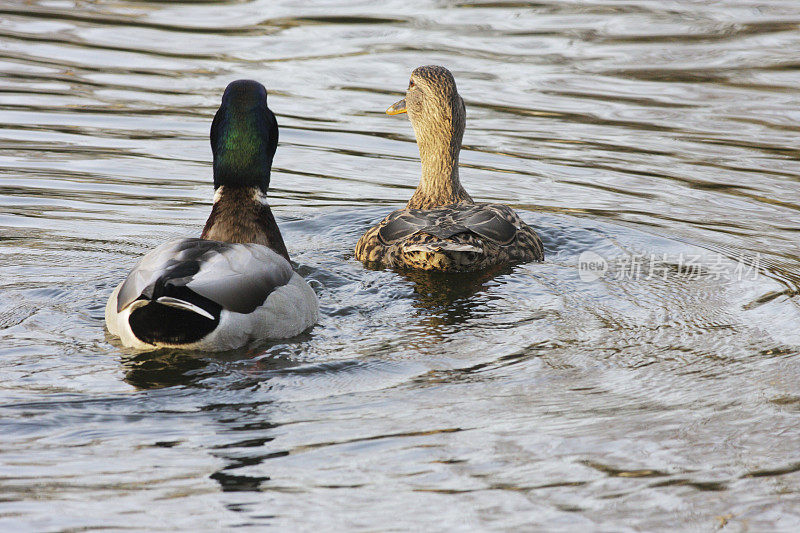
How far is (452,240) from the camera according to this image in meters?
7.70

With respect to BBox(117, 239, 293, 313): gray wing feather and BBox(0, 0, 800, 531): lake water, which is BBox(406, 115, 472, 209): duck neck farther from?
BBox(117, 239, 293, 313): gray wing feather

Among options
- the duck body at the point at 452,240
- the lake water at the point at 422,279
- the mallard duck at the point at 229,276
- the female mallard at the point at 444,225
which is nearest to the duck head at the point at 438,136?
the female mallard at the point at 444,225

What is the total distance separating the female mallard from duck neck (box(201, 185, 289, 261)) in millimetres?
1057

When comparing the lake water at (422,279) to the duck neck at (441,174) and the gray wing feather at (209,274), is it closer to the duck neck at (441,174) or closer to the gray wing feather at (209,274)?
the gray wing feather at (209,274)

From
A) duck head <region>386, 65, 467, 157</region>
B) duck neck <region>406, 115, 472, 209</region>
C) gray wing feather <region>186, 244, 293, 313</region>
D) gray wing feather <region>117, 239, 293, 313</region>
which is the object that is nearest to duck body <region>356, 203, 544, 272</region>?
duck neck <region>406, 115, 472, 209</region>

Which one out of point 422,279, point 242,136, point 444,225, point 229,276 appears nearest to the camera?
point 229,276

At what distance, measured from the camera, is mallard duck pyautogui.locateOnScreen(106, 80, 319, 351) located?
589 centimetres

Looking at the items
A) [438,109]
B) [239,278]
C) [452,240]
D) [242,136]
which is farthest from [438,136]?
[239,278]

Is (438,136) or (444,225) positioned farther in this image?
(438,136)

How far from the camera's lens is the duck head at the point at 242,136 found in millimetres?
7066

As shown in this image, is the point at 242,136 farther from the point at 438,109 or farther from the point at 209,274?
the point at 438,109

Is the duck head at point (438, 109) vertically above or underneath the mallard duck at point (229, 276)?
above

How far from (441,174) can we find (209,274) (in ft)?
11.6

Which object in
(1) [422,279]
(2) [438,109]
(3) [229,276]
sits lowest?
(1) [422,279]
